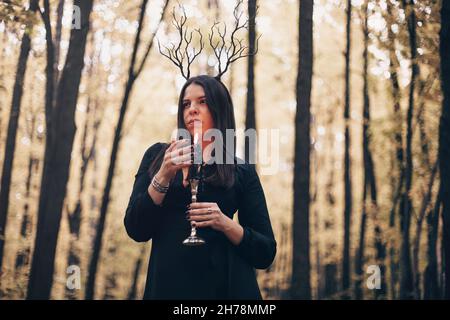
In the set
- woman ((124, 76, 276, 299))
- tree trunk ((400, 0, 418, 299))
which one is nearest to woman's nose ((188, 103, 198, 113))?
woman ((124, 76, 276, 299))

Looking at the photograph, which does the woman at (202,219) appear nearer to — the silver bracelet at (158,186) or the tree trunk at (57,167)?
the silver bracelet at (158,186)

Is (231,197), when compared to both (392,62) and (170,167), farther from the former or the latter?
(392,62)

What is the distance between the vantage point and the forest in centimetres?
666

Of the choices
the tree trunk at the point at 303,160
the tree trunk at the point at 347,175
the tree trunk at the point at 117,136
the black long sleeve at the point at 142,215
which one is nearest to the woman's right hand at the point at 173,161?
the black long sleeve at the point at 142,215

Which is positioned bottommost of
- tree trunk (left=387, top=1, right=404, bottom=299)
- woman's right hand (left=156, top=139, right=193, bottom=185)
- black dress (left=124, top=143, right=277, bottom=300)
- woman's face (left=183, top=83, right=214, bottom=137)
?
black dress (left=124, top=143, right=277, bottom=300)

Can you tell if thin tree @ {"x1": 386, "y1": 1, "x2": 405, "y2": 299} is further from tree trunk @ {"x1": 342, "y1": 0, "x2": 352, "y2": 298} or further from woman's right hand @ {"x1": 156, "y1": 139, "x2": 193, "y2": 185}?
woman's right hand @ {"x1": 156, "y1": 139, "x2": 193, "y2": 185}

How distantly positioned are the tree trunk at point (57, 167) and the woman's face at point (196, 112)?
14.4 feet

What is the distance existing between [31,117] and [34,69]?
267 cm

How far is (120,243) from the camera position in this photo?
85.9 ft

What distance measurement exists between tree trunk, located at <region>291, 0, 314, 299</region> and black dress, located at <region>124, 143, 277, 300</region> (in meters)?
4.13

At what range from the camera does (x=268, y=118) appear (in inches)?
826

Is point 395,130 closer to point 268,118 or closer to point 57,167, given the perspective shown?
point 57,167

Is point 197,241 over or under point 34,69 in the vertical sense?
under
